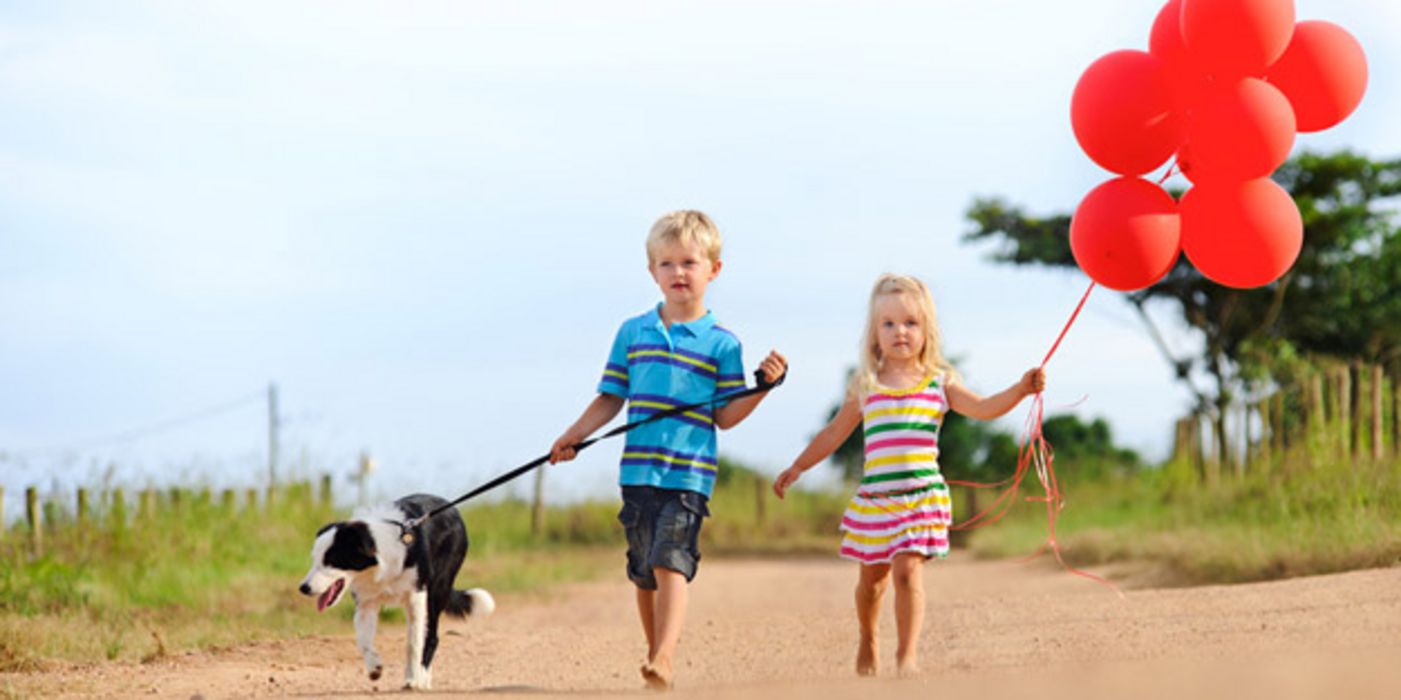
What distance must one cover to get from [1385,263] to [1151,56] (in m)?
22.8

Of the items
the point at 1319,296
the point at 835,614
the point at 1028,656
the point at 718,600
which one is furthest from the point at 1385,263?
the point at 1028,656

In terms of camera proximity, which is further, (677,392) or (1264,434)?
(1264,434)

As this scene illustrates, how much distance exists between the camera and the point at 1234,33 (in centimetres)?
626

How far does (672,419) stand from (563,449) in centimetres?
49

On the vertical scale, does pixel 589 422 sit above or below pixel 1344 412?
above

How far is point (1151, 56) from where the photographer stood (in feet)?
21.4

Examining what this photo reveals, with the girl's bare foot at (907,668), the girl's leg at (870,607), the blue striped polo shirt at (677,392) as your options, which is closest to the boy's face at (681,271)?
the blue striped polo shirt at (677,392)

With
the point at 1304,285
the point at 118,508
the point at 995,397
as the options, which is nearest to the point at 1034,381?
the point at 995,397

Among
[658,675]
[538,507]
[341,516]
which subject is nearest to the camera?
[658,675]

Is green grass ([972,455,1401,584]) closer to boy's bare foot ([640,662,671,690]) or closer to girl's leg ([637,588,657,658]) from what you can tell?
girl's leg ([637,588,657,658])

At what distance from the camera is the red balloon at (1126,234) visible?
621cm

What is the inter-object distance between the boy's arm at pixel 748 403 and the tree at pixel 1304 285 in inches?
783

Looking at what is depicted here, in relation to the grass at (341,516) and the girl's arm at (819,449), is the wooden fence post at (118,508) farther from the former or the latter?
the girl's arm at (819,449)

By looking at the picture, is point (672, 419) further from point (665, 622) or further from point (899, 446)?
point (899, 446)
